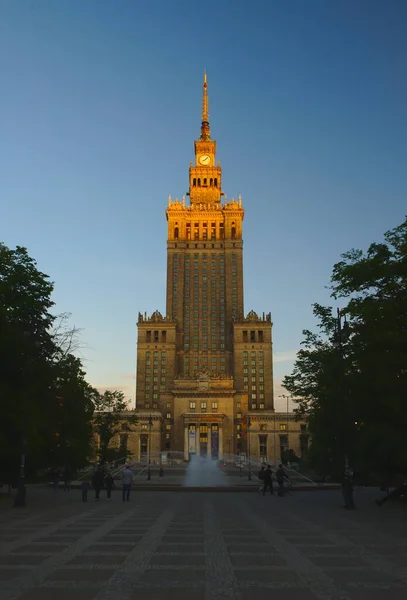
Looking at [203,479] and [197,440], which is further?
[197,440]

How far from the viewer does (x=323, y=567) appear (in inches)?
532

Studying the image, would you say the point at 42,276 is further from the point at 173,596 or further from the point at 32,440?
the point at 173,596

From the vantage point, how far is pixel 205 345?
175750 mm

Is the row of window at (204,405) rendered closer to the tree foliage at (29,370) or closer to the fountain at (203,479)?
the fountain at (203,479)

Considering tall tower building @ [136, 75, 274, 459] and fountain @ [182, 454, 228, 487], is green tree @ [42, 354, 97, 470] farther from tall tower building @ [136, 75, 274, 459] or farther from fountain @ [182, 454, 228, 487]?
tall tower building @ [136, 75, 274, 459]

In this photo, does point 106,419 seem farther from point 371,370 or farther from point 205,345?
point 205,345

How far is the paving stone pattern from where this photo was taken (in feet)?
36.5

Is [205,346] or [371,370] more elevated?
[205,346]

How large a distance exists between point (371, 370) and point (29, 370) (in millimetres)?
19668

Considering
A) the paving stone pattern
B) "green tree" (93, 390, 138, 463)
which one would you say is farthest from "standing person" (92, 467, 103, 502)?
"green tree" (93, 390, 138, 463)

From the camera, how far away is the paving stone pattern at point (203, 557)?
1112cm

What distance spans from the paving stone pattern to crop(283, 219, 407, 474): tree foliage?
16.0ft

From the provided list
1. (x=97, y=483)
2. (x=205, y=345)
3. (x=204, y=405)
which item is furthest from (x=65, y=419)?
(x=205, y=345)

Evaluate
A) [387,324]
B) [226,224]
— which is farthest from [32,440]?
[226,224]
